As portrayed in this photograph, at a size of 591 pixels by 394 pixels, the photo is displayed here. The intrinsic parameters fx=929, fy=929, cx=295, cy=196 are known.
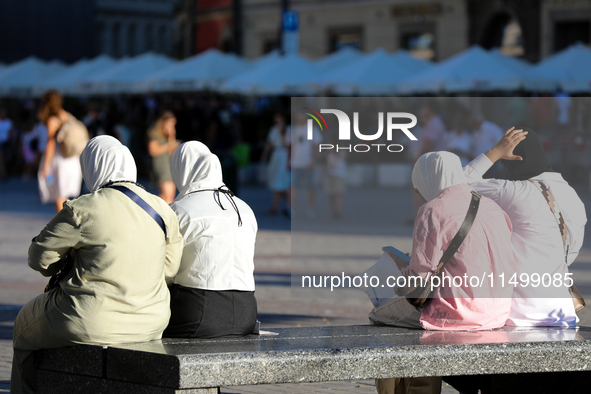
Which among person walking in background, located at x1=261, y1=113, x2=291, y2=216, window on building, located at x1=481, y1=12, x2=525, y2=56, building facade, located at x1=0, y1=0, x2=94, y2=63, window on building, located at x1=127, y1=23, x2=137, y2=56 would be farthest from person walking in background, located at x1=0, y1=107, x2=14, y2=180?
window on building, located at x1=127, y1=23, x2=137, y2=56

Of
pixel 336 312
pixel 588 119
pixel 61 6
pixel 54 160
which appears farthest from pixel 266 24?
pixel 588 119

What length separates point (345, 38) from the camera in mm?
33594

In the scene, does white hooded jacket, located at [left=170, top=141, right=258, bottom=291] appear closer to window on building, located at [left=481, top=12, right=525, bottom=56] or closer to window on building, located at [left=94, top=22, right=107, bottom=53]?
window on building, located at [left=481, top=12, right=525, bottom=56]

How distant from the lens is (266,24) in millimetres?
36062

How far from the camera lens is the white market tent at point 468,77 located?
19828 mm

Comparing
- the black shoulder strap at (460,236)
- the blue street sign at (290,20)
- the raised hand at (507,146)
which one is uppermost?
the blue street sign at (290,20)

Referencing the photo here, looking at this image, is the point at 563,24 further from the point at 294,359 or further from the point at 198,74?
the point at 294,359

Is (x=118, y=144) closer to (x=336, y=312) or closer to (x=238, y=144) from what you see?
(x=336, y=312)

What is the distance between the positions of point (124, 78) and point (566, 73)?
40.7 ft

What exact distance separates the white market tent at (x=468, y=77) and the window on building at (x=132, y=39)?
60483 mm

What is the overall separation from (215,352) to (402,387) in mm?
1128

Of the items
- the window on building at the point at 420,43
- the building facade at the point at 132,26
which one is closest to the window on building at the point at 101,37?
the building facade at the point at 132,26

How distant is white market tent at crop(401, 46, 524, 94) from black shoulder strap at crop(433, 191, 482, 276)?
15444 millimetres

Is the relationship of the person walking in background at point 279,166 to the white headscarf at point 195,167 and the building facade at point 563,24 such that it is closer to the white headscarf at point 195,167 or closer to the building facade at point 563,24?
the white headscarf at point 195,167
